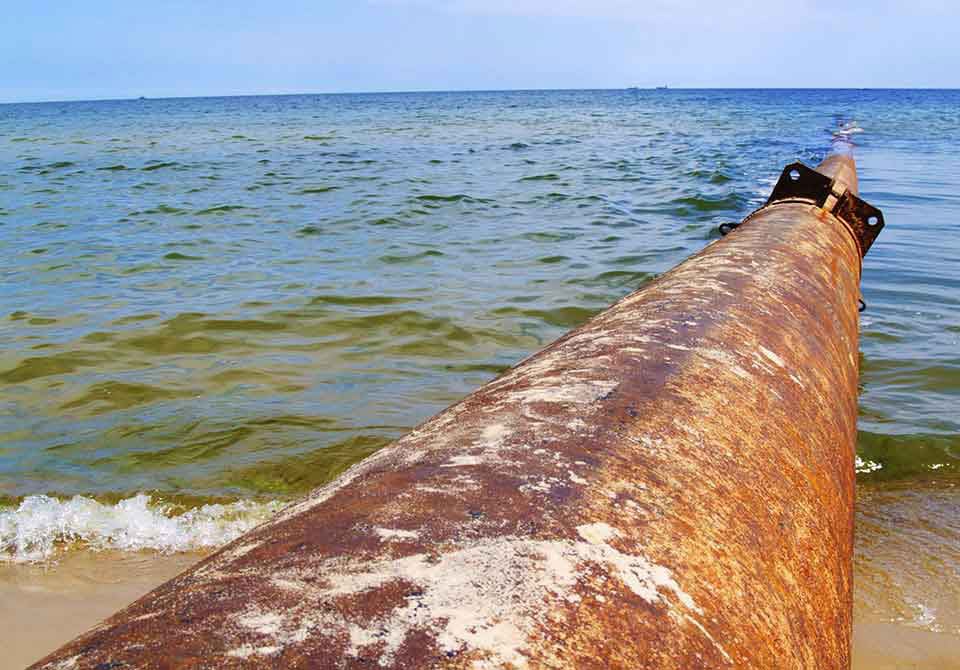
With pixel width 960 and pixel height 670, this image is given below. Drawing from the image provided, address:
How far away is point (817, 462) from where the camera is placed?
1.51 m

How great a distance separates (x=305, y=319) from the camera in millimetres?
6066

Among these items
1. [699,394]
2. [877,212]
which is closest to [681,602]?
[699,394]

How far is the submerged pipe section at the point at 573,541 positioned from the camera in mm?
743

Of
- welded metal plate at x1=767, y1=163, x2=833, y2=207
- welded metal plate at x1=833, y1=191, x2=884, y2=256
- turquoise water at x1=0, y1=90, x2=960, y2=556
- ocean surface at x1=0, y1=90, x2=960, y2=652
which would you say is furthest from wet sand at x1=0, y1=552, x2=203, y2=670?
welded metal plate at x1=833, y1=191, x2=884, y2=256

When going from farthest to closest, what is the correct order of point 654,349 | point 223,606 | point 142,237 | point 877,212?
point 142,237 → point 877,212 → point 654,349 → point 223,606

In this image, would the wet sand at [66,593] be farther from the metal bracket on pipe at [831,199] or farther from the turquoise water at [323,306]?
the metal bracket on pipe at [831,199]

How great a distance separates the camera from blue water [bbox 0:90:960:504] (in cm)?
402

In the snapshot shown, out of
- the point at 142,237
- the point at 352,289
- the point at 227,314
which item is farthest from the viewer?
the point at 142,237

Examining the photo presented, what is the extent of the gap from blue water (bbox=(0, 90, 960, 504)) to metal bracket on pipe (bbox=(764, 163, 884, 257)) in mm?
959

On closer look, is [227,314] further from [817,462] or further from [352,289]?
[817,462]

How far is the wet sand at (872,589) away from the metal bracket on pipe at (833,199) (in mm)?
1447

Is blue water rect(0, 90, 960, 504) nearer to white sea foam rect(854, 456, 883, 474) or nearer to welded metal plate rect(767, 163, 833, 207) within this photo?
white sea foam rect(854, 456, 883, 474)

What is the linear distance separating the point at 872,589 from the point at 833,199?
2150mm

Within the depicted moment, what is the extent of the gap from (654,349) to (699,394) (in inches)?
8.9
